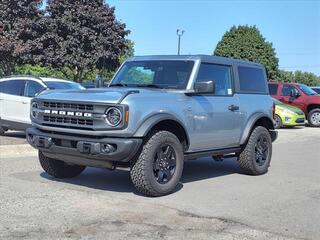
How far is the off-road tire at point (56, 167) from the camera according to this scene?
8.58 meters

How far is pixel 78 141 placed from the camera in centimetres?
727

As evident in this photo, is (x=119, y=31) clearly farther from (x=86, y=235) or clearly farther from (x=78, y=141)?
(x=86, y=235)

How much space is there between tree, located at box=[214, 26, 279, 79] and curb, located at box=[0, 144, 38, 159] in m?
29.9

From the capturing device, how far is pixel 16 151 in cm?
1157

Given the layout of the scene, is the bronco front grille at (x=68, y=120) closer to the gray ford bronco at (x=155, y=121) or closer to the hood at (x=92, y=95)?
the gray ford bronco at (x=155, y=121)

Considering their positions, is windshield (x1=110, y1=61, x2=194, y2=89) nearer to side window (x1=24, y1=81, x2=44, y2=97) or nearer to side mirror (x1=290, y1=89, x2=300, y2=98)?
side window (x1=24, y1=81, x2=44, y2=97)

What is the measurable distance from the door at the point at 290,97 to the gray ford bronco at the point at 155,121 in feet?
46.2

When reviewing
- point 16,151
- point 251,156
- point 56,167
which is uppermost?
point 251,156

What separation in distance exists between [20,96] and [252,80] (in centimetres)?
670

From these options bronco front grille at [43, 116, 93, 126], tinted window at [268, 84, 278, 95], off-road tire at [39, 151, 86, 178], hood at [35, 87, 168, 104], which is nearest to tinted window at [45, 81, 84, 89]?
off-road tire at [39, 151, 86, 178]

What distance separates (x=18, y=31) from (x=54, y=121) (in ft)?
49.0

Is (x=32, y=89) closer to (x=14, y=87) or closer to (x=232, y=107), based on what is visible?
(x=14, y=87)

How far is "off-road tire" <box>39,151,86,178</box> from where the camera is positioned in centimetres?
858

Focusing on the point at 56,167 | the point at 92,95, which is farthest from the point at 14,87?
the point at 92,95
